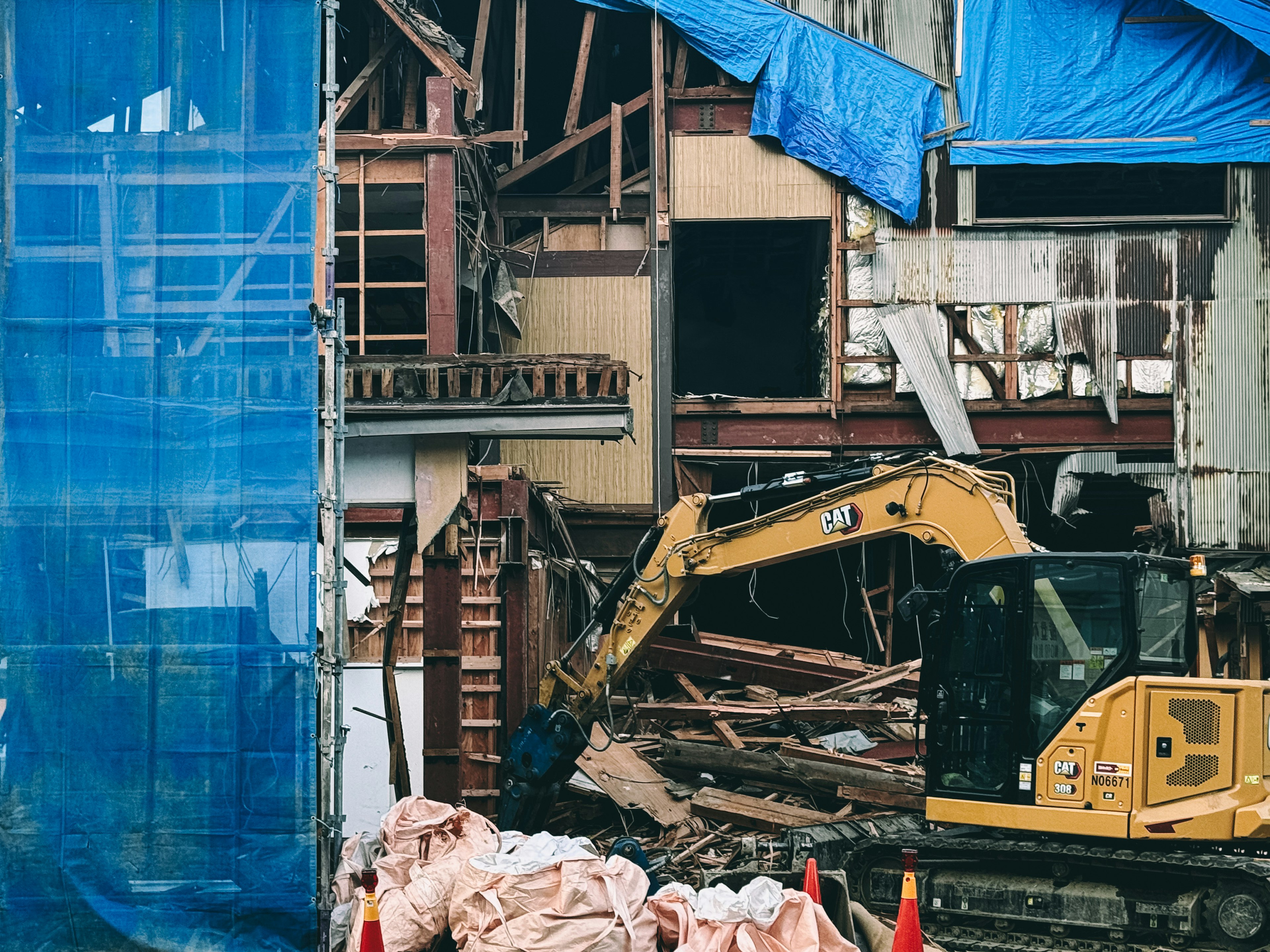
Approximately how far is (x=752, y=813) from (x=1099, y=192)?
44.6 feet

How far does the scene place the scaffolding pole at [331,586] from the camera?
8.98 metres

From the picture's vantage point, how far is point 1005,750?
33.7 feet

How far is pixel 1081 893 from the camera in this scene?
33.1 feet

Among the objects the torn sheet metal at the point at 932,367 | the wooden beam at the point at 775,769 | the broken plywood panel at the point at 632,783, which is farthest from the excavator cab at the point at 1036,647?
the torn sheet metal at the point at 932,367

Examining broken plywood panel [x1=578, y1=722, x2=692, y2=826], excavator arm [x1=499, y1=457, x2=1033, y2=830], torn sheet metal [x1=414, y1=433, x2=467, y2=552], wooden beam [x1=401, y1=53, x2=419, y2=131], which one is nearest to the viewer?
excavator arm [x1=499, y1=457, x2=1033, y2=830]

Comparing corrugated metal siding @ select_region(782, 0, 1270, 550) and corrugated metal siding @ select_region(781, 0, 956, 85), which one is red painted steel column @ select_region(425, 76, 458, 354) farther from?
corrugated metal siding @ select_region(782, 0, 1270, 550)

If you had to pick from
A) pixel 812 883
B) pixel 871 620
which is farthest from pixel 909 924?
pixel 871 620

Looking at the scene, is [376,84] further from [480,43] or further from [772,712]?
[772,712]

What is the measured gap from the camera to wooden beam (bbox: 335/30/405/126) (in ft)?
57.7

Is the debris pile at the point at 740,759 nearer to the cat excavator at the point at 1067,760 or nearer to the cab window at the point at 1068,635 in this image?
the cat excavator at the point at 1067,760

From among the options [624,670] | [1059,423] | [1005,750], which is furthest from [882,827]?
[1059,423]

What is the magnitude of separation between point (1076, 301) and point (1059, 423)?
6.41 ft

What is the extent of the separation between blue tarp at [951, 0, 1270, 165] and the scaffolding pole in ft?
45.3

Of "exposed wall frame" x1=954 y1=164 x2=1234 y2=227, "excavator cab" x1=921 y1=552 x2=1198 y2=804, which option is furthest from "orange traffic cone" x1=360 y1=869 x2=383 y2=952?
"exposed wall frame" x1=954 y1=164 x2=1234 y2=227
